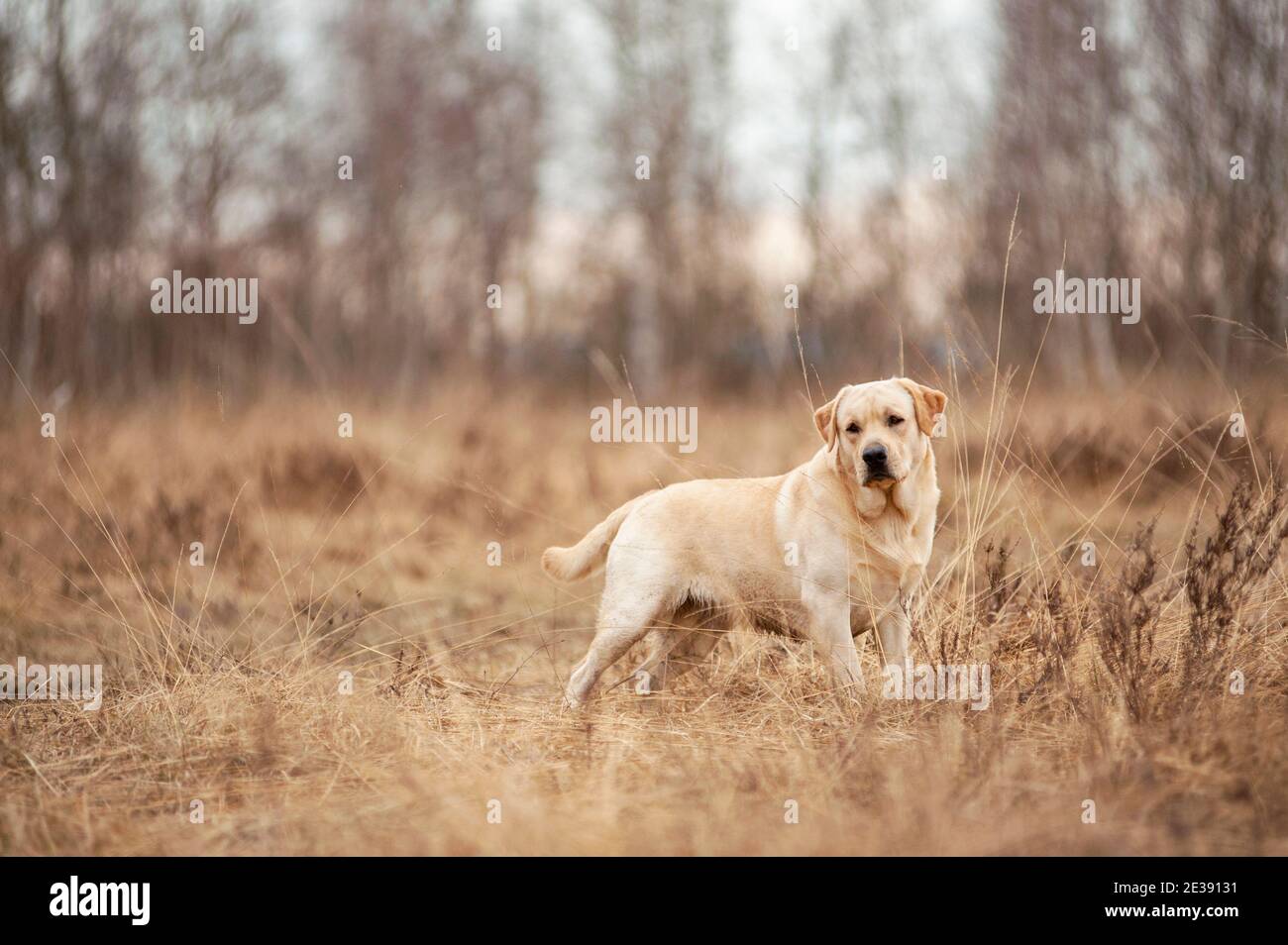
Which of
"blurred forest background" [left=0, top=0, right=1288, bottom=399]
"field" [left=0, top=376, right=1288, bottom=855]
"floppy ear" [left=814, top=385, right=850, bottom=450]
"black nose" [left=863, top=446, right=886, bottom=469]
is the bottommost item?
"field" [left=0, top=376, right=1288, bottom=855]

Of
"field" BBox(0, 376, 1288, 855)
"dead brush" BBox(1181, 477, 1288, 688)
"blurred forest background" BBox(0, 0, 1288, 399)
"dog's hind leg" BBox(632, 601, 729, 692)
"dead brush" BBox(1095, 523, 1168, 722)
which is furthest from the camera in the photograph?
"blurred forest background" BBox(0, 0, 1288, 399)

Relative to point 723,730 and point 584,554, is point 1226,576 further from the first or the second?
point 584,554

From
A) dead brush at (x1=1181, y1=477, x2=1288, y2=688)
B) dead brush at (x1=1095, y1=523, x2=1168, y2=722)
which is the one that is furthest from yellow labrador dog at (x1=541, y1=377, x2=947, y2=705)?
dead brush at (x1=1181, y1=477, x2=1288, y2=688)

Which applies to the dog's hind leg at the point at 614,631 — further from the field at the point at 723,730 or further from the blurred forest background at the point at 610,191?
the blurred forest background at the point at 610,191

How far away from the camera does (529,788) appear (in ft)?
11.7

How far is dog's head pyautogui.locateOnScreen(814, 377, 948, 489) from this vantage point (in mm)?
4113

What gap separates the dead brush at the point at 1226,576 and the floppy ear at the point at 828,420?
1.40 meters

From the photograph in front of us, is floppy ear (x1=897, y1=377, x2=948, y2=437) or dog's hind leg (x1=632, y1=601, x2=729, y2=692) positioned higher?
floppy ear (x1=897, y1=377, x2=948, y2=437)

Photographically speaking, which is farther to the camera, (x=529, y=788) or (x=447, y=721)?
(x=447, y=721)

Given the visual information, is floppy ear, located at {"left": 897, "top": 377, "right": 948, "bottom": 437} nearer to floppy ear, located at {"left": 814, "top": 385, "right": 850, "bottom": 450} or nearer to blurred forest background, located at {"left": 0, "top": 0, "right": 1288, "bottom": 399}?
floppy ear, located at {"left": 814, "top": 385, "right": 850, "bottom": 450}

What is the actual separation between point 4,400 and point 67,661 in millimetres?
7514

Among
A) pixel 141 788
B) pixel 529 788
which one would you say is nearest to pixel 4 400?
pixel 141 788

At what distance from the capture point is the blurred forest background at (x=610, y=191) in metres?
12.4

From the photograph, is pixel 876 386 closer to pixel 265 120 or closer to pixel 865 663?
pixel 865 663
